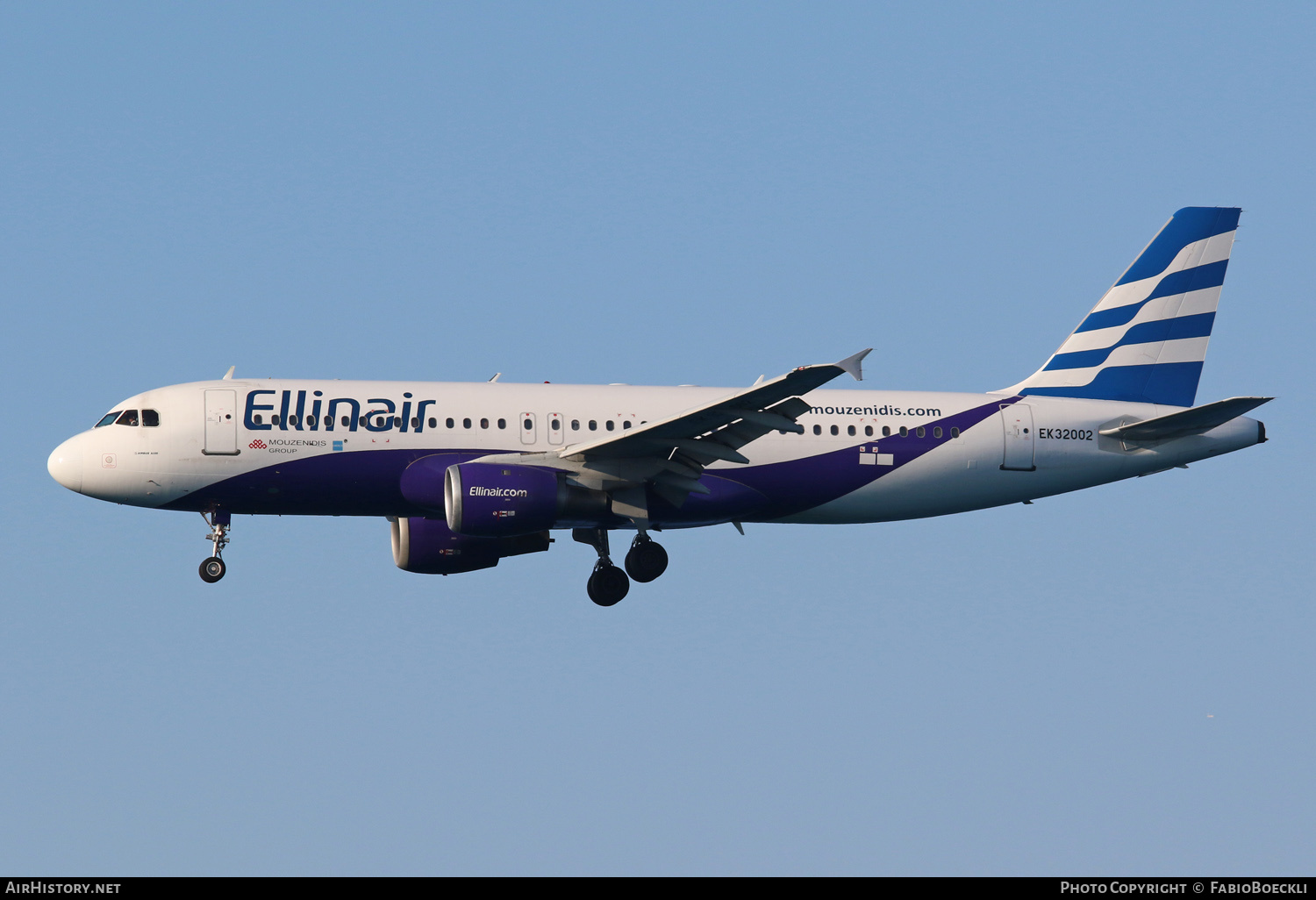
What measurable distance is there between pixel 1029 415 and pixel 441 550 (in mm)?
14218

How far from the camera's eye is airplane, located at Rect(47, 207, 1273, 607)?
1387 inches

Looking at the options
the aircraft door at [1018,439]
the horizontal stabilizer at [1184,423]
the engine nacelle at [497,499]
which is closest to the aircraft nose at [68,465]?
the engine nacelle at [497,499]

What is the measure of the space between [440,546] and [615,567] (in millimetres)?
4359

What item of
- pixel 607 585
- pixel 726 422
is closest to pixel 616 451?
pixel 726 422

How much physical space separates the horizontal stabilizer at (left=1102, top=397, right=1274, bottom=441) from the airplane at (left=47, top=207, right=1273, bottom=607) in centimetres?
6

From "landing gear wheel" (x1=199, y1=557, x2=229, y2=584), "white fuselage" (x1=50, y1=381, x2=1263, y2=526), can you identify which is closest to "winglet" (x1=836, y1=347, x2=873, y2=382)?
"white fuselage" (x1=50, y1=381, x2=1263, y2=526)

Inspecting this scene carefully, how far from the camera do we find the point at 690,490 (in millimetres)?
36219

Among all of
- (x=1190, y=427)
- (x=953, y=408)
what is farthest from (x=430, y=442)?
(x=1190, y=427)

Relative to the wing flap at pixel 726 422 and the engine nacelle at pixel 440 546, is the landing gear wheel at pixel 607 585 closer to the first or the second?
the engine nacelle at pixel 440 546

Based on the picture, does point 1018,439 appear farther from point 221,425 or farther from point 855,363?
point 221,425

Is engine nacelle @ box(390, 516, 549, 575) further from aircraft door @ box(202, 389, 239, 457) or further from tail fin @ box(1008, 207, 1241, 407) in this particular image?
tail fin @ box(1008, 207, 1241, 407)

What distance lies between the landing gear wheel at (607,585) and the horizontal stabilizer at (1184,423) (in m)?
11.8

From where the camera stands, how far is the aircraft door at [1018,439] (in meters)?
38.8

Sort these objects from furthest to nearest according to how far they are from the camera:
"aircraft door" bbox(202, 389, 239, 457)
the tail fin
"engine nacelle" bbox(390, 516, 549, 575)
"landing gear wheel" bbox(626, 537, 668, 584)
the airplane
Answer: the tail fin, "engine nacelle" bbox(390, 516, 549, 575), "landing gear wheel" bbox(626, 537, 668, 584), "aircraft door" bbox(202, 389, 239, 457), the airplane
